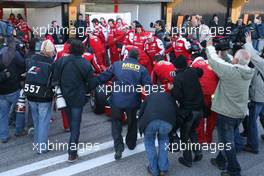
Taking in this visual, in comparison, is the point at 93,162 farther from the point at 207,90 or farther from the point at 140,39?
the point at 140,39

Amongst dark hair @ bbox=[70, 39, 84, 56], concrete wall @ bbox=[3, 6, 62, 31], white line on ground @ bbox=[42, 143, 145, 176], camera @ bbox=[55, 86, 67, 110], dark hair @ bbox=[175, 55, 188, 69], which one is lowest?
white line on ground @ bbox=[42, 143, 145, 176]

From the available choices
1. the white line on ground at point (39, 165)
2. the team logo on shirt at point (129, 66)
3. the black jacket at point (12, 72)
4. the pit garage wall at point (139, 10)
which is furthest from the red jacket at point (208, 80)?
the pit garage wall at point (139, 10)

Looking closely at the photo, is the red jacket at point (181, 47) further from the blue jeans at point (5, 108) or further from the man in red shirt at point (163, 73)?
the blue jeans at point (5, 108)

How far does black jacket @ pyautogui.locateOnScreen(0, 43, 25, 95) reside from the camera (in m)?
5.62

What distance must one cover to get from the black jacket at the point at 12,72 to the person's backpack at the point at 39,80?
547 millimetres

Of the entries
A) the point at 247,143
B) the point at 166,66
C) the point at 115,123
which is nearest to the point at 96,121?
the point at 115,123

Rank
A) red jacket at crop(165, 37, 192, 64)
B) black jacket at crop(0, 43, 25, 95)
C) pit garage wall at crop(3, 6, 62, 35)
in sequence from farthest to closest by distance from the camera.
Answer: pit garage wall at crop(3, 6, 62, 35), red jacket at crop(165, 37, 192, 64), black jacket at crop(0, 43, 25, 95)

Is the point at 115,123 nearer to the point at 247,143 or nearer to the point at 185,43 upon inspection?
the point at 247,143

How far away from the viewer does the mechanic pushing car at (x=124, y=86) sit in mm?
5125

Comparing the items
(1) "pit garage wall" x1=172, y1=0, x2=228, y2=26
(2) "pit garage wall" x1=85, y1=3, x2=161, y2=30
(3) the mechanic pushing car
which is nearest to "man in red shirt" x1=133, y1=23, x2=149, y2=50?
(3) the mechanic pushing car

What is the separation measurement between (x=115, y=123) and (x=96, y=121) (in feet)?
6.06

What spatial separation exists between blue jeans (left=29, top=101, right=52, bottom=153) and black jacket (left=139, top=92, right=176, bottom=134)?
161cm

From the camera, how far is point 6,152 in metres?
5.55

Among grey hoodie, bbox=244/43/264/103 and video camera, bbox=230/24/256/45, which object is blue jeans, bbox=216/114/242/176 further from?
video camera, bbox=230/24/256/45
